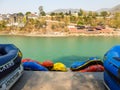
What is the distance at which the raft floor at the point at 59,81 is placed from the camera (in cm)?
291

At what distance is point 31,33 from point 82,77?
4356 centimetres

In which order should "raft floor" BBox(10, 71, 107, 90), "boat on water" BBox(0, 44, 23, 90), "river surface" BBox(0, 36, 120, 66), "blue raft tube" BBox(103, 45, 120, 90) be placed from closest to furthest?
"blue raft tube" BBox(103, 45, 120, 90), "boat on water" BBox(0, 44, 23, 90), "raft floor" BBox(10, 71, 107, 90), "river surface" BBox(0, 36, 120, 66)

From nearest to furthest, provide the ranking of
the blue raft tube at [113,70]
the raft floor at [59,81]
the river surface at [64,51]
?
the blue raft tube at [113,70], the raft floor at [59,81], the river surface at [64,51]

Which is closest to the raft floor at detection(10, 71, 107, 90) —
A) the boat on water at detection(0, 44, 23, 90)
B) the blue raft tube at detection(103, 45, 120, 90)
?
the boat on water at detection(0, 44, 23, 90)

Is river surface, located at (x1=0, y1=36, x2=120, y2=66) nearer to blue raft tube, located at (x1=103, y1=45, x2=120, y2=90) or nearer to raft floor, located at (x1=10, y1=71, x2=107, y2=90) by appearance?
raft floor, located at (x1=10, y1=71, x2=107, y2=90)

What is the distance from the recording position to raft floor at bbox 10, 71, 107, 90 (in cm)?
291

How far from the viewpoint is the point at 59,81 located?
3131 mm

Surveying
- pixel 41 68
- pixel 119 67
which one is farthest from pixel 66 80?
pixel 119 67

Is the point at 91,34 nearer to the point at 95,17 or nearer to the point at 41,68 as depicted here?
the point at 95,17

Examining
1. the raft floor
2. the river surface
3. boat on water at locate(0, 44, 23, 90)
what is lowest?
the river surface

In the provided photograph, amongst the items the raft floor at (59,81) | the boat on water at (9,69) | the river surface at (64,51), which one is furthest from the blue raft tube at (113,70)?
the river surface at (64,51)

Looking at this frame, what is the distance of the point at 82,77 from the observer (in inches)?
130

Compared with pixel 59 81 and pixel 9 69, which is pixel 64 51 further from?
pixel 9 69

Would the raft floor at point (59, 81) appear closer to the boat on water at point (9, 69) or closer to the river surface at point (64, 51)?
the boat on water at point (9, 69)
